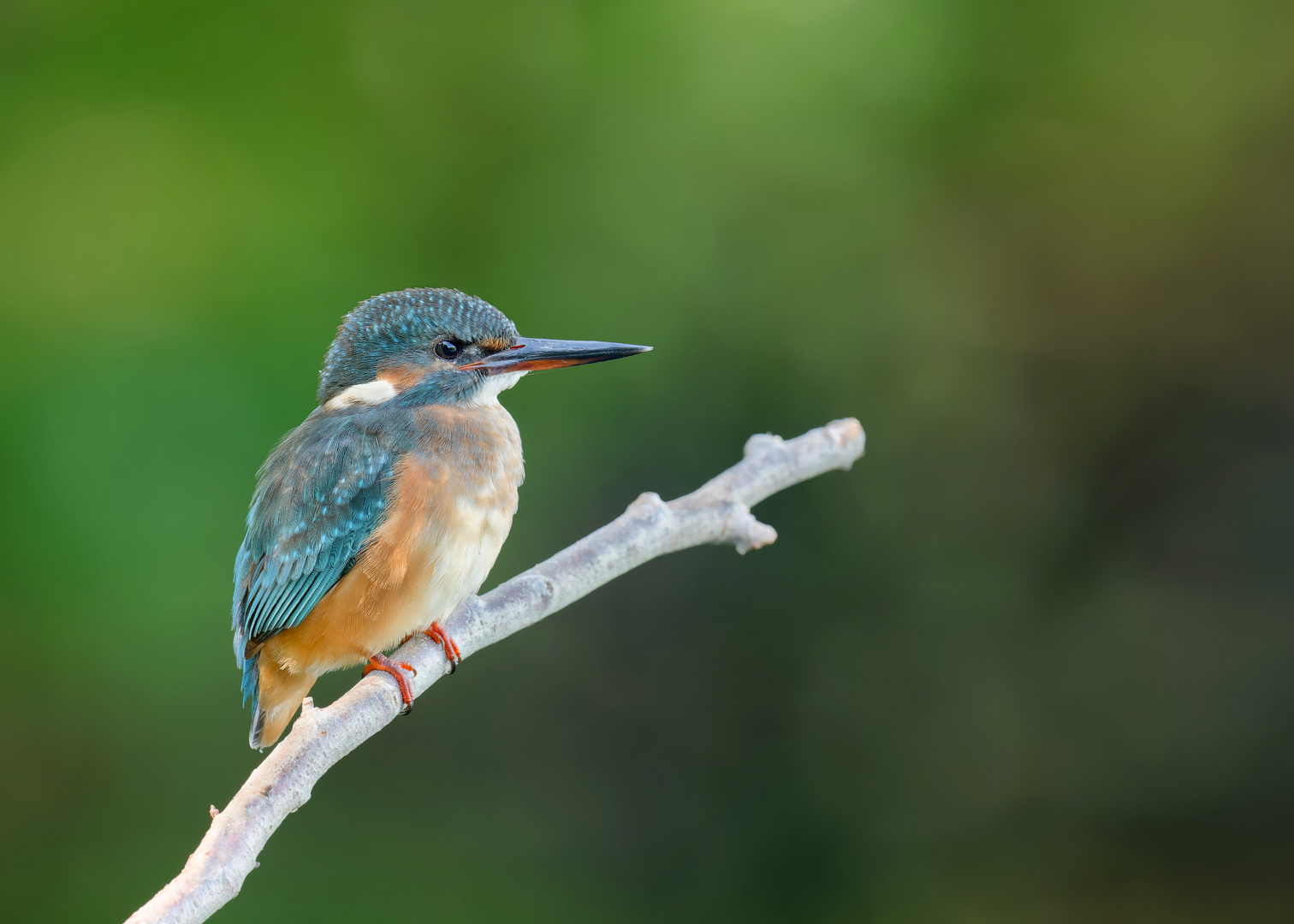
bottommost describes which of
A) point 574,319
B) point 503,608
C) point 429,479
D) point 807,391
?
point 503,608

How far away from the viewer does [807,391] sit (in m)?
2.82

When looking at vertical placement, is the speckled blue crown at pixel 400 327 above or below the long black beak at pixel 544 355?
above

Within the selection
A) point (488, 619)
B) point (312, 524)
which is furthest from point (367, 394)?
point (488, 619)

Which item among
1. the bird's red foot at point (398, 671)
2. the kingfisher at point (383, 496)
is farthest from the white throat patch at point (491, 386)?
the bird's red foot at point (398, 671)

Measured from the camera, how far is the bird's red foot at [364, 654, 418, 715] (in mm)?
1537

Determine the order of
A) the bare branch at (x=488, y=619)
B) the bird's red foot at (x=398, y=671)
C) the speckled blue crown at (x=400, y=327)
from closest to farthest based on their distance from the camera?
the bare branch at (x=488, y=619)
the bird's red foot at (x=398, y=671)
the speckled blue crown at (x=400, y=327)

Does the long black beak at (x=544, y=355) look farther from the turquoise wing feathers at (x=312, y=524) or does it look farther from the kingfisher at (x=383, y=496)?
the turquoise wing feathers at (x=312, y=524)

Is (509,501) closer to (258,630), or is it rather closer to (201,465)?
(258,630)

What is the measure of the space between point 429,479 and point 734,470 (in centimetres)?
52

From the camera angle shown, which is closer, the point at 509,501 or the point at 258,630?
the point at 258,630

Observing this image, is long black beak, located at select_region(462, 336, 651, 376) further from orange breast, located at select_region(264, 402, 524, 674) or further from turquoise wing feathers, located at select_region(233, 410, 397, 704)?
turquoise wing feathers, located at select_region(233, 410, 397, 704)

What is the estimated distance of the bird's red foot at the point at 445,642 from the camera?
1.63 meters

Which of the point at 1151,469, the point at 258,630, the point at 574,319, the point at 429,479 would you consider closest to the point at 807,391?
the point at 574,319

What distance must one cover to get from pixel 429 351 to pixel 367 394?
111 millimetres
